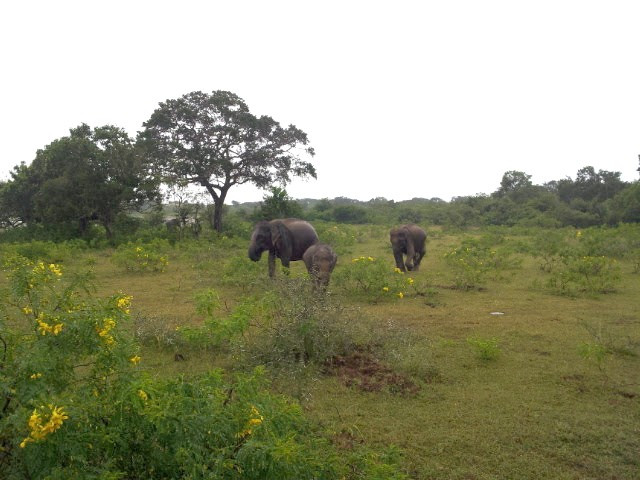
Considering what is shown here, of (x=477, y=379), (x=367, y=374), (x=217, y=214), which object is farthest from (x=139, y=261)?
(x=217, y=214)

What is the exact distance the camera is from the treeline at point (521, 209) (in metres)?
24.4

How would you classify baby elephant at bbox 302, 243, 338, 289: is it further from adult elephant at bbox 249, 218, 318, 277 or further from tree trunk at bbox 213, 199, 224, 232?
tree trunk at bbox 213, 199, 224, 232

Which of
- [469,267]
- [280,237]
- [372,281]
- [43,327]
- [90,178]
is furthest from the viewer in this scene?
[90,178]

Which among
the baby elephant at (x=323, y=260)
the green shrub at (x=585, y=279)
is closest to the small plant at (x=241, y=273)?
the baby elephant at (x=323, y=260)

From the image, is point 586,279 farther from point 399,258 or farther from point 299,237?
point 299,237

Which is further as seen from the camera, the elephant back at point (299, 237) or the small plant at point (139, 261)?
the small plant at point (139, 261)

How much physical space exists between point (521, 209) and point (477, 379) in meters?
26.7

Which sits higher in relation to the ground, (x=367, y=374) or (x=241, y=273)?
(x=241, y=273)

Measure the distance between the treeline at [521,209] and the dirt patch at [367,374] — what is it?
59.6 ft

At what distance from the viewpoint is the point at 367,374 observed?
5797 mm

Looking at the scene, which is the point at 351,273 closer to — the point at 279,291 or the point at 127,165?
the point at 279,291

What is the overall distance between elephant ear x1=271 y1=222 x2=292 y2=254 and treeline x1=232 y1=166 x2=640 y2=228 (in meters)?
12.6

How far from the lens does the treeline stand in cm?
2444

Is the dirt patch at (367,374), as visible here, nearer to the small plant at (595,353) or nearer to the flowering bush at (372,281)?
the small plant at (595,353)
